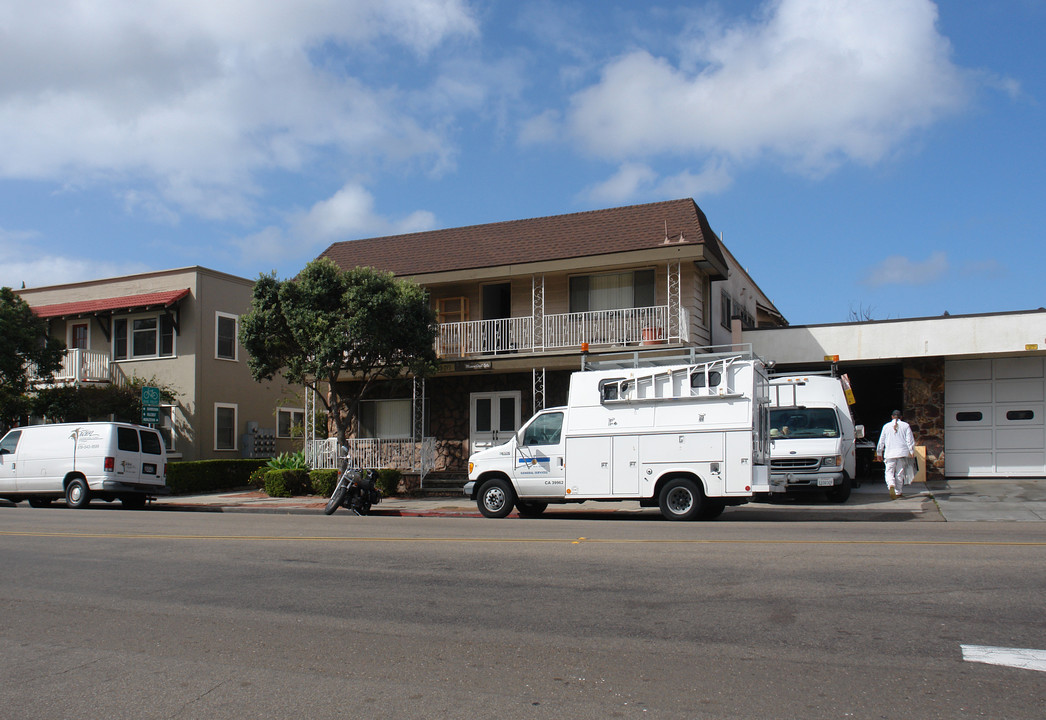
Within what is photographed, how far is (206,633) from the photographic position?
686cm

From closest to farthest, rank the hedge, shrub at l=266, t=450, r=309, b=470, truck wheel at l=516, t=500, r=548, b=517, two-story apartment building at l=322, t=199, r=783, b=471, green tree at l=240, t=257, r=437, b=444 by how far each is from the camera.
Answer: truck wheel at l=516, t=500, r=548, b=517 < green tree at l=240, t=257, r=437, b=444 < two-story apartment building at l=322, t=199, r=783, b=471 < shrub at l=266, t=450, r=309, b=470 < the hedge

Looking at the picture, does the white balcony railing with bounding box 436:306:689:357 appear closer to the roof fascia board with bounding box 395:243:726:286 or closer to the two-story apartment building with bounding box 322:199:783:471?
the two-story apartment building with bounding box 322:199:783:471

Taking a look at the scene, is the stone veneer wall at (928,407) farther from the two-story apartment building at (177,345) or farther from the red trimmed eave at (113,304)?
the red trimmed eave at (113,304)

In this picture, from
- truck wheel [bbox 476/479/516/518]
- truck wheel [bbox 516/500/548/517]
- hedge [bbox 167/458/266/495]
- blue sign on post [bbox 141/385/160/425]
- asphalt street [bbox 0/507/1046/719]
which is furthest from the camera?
hedge [bbox 167/458/266/495]

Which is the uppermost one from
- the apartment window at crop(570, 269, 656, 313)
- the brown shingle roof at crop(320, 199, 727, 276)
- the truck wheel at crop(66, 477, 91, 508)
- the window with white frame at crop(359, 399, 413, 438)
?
the brown shingle roof at crop(320, 199, 727, 276)

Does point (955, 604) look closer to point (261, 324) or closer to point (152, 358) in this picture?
point (261, 324)

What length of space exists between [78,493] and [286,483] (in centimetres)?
476

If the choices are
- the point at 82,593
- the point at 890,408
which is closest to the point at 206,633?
the point at 82,593

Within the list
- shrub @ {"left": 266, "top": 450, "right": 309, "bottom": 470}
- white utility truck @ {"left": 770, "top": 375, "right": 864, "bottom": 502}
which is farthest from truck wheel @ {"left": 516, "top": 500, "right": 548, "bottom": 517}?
shrub @ {"left": 266, "top": 450, "right": 309, "bottom": 470}

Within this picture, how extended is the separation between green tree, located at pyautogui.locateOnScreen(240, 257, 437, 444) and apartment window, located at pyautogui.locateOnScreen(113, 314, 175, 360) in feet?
28.1

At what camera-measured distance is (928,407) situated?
20953 mm

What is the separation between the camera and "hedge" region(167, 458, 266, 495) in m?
24.8

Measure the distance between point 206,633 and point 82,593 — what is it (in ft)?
8.26

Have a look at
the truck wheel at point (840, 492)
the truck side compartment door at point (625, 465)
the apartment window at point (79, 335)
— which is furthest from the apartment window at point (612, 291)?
the apartment window at point (79, 335)
